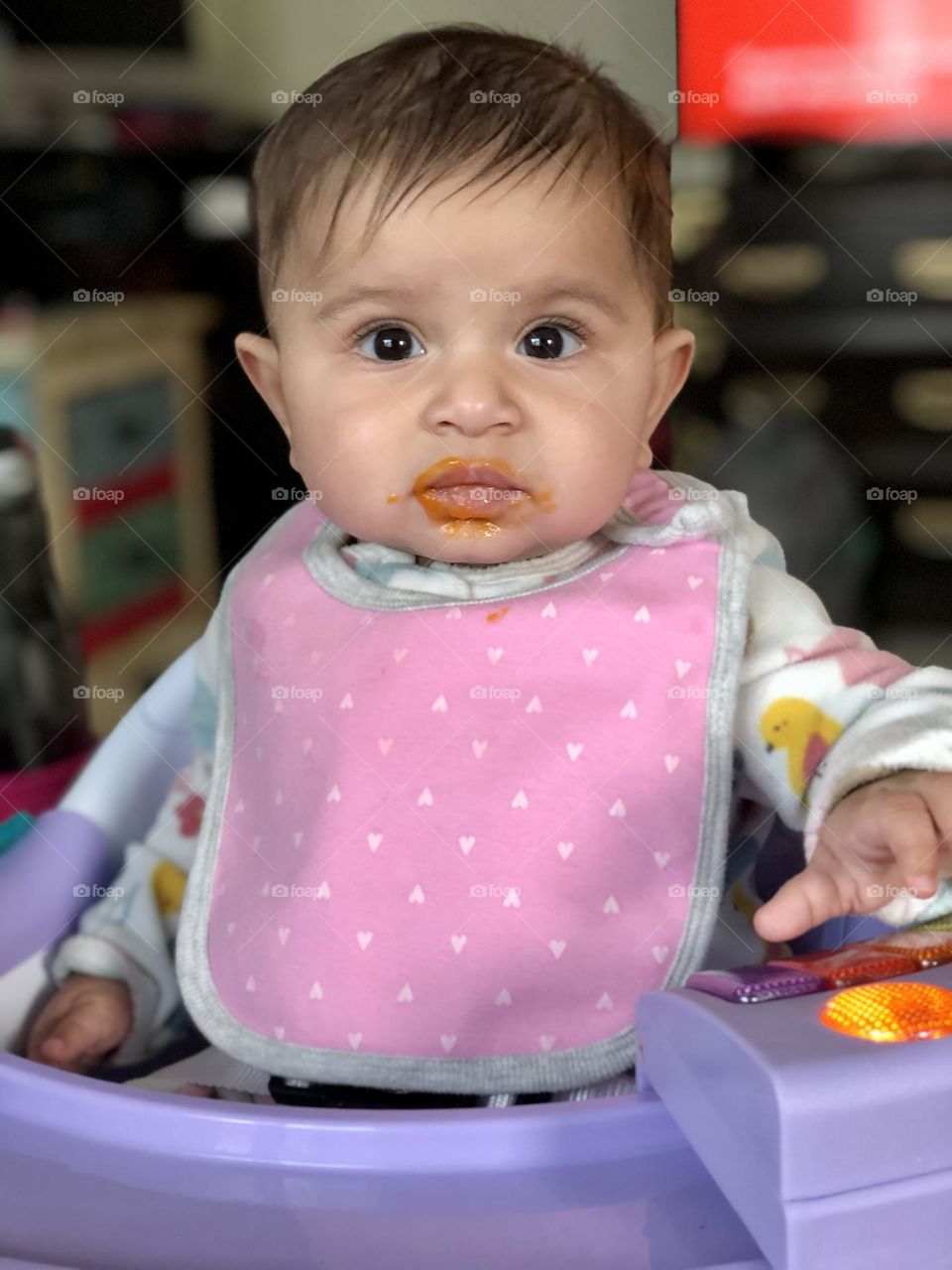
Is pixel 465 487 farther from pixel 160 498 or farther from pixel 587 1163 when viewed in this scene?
pixel 587 1163

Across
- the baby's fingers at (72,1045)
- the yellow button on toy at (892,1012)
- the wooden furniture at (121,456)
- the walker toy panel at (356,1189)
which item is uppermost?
the wooden furniture at (121,456)

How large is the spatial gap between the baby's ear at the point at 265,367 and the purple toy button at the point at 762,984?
1.19 feet

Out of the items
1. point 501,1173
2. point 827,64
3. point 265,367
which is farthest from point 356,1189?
point 827,64

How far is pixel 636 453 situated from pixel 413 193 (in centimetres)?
17

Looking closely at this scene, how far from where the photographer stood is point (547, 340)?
2.42 feet

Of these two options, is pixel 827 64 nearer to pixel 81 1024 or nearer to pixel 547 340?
pixel 547 340

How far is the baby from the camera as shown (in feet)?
2.38

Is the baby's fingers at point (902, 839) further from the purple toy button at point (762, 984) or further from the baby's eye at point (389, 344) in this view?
the baby's eye at point (389, 344)

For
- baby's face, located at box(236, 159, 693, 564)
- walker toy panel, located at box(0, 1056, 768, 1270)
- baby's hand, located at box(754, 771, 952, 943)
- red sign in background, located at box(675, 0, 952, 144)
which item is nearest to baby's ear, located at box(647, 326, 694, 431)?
baby's face, located at box(236, 159, 693, 564)

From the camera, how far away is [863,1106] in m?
0.55

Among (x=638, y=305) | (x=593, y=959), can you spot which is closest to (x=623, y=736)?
(x=593, y=959)

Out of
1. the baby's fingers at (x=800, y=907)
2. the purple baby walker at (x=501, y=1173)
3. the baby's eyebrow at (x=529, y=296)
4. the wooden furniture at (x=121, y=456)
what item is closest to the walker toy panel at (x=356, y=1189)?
the purple baby walker at (x=501, y=1173)

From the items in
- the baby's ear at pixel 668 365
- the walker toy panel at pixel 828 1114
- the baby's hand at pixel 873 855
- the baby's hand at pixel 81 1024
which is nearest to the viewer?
the walker toy panel at pixel 828 1114

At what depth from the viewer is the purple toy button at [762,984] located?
0.62 meters
